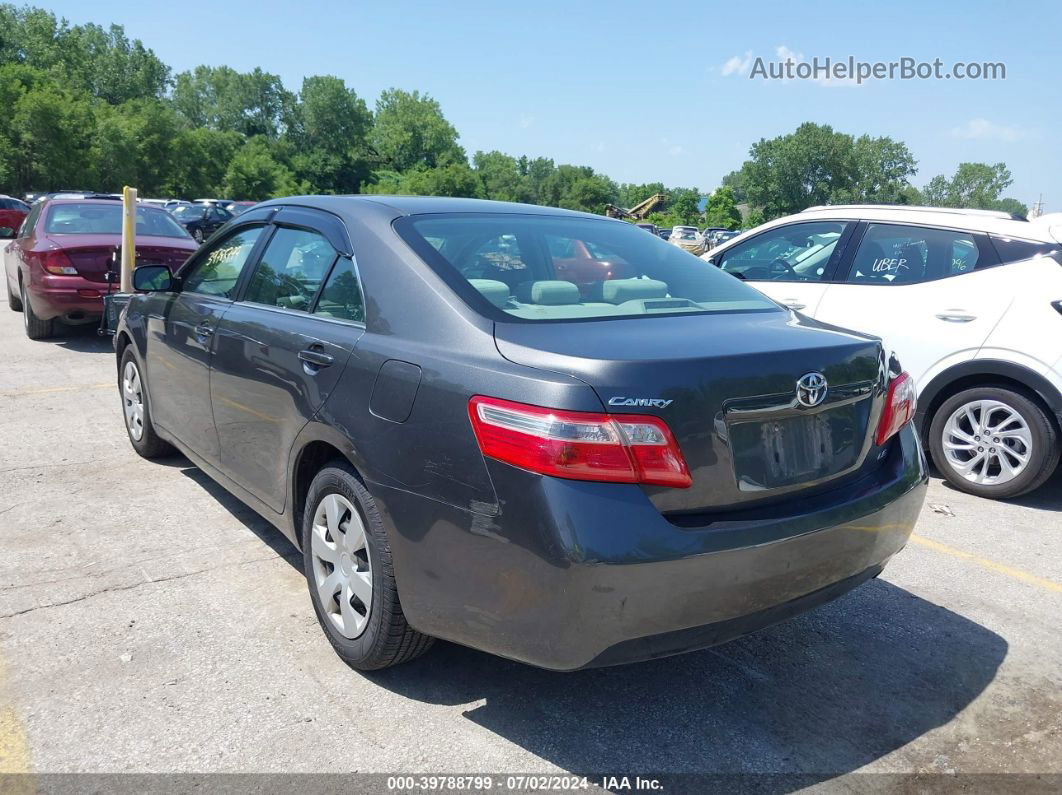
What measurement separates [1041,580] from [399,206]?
3.49 m

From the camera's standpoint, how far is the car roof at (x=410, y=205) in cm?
350

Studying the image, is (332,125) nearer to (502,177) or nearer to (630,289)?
(502,177)

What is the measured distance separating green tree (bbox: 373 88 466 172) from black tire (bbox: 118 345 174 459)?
12876 centimetres

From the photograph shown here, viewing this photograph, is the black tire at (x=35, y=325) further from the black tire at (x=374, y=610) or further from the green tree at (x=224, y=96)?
the green tree at (x=224, y=96)

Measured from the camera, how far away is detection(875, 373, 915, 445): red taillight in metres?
3.04

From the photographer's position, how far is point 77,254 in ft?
29.6

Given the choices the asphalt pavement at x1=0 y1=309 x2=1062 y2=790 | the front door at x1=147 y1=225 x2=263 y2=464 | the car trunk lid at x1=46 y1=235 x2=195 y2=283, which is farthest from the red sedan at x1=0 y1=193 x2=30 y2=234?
the asphalt pavement at x1=0 y1=309 x2=1062 y2=790

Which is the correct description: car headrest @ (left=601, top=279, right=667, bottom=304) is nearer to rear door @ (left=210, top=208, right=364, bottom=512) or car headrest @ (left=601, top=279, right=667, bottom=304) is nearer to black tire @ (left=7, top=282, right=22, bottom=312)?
rear door @ (left=210, top=208, right=364, bottom=512)

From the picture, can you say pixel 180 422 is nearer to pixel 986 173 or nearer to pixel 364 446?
pixel 364 446

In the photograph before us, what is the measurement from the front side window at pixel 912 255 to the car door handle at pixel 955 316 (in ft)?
0.89

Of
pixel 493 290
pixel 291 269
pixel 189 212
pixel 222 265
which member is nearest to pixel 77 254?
pixel 222 265

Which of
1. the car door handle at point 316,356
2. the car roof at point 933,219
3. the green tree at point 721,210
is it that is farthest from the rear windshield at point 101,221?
the green tree at point 721,210

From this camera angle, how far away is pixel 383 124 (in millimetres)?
138000

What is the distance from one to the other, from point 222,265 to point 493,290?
6.46 ft
